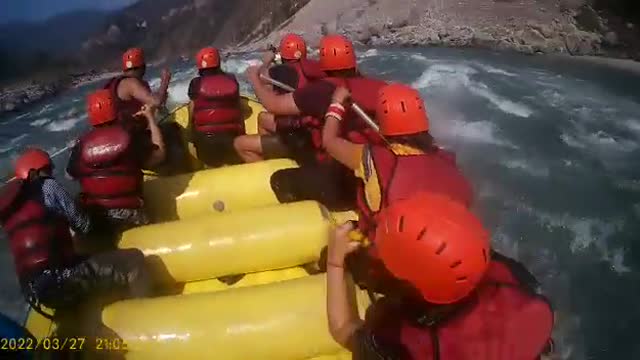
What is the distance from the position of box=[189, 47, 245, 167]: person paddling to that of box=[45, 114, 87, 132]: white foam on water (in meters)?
6.92

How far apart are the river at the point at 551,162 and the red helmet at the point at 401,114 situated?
220 centimetres

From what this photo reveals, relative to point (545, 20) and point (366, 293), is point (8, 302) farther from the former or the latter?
point (545, 20)

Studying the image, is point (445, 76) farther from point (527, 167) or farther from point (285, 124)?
point (285, 124)

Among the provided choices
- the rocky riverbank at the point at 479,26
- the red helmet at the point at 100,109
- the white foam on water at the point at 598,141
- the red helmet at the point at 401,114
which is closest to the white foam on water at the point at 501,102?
the white foam on water at the point at 598,141

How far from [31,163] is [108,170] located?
52 cm

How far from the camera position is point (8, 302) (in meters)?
4.75

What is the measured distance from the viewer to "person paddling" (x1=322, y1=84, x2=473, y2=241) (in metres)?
2.31

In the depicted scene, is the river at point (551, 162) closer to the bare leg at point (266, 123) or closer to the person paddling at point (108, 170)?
the person paddling at point (108, 170)

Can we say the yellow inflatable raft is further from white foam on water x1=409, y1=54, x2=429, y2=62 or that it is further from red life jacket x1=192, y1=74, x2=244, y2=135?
white foam on water x1=409, y1=54, x2=429, y2=62

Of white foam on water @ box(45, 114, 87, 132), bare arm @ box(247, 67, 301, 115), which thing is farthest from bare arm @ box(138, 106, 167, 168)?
white foam on water @ box(45, 114, 87, 132)

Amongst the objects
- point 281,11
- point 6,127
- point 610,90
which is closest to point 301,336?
point 610,90

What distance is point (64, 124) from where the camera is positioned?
11.0 meters

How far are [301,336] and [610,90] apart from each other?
29.3 feet

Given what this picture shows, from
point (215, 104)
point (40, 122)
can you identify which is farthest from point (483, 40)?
point (215, 104)
